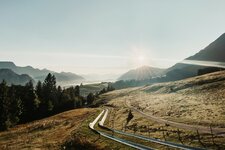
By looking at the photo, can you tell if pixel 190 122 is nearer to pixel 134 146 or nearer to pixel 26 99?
pixel 134 146

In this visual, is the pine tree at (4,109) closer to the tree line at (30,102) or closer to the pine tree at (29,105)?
the tree line at (30,102)

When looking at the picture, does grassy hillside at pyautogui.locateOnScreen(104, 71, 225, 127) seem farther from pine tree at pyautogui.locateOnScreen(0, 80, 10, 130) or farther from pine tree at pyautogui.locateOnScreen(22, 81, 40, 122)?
pine tree at pyautogui.locateOnScreen(0, 80, 10, 130)

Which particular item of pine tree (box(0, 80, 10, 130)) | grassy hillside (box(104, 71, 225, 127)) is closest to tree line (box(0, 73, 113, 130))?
pine tree (box(0, 80, 10, 130))

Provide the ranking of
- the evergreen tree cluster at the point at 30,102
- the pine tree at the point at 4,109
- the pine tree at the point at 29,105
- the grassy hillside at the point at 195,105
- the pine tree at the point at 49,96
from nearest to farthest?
the grassy hillside at the point at 195,105 < the pine tree at the point at 4,109 < the evergreen tree cluster at the point at 30,102 < the pine tree at the point at 29,105 < the pine tree at the point at 49,96

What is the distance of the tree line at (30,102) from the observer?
94.6 metres

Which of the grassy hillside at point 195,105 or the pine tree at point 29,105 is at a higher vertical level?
the grassy hillside at point 195,105

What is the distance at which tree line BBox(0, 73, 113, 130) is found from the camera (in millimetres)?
94625

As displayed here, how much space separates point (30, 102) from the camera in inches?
4808

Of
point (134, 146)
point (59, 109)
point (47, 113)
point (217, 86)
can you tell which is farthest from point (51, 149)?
point (59, 109)

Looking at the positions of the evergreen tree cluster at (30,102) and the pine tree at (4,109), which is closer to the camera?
the pine tree at (4,109)

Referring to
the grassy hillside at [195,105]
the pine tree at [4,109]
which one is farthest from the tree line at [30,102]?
the grassy hillside at [195,105]

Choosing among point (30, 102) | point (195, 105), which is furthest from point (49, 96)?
point (195, 105)

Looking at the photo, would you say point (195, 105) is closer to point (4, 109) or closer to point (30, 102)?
point (4, 109)

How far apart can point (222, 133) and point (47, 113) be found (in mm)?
109230
